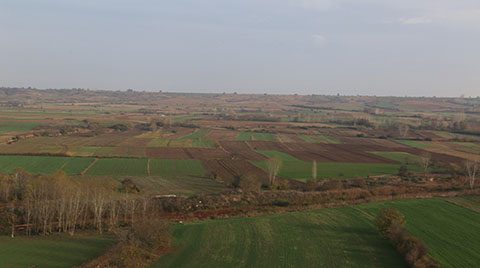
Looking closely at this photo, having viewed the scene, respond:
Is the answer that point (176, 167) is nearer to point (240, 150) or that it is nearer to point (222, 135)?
point (240, 150)

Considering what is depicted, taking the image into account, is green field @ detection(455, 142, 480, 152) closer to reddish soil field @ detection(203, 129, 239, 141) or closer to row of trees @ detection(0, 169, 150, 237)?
reddish soil field @ detection(203, 129, 239, 141)

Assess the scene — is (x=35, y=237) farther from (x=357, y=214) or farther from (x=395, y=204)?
(x=395, y=204)

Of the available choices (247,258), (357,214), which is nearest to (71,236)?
(247,258)

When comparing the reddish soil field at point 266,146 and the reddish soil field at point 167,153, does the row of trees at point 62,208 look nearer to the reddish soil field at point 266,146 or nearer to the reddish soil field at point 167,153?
the reddish soil field at point 167,153

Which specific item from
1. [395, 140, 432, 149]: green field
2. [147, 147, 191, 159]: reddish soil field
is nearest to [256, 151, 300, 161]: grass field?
[147, 147, 191, 159]: reddish soil field

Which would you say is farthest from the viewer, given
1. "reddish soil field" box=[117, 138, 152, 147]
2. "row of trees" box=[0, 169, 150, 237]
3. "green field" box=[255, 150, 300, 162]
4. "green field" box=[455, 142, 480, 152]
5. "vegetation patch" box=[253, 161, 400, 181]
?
"green field" box=[455, 142, 480, 152]

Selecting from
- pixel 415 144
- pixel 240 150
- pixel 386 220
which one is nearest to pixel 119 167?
pixel 240 150

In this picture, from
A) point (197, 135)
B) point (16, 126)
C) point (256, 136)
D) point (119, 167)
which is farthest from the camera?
point (16, 126)

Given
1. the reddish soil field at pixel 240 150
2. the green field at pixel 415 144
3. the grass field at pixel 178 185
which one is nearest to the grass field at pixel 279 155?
the reddish soil field at pixel 240 150
